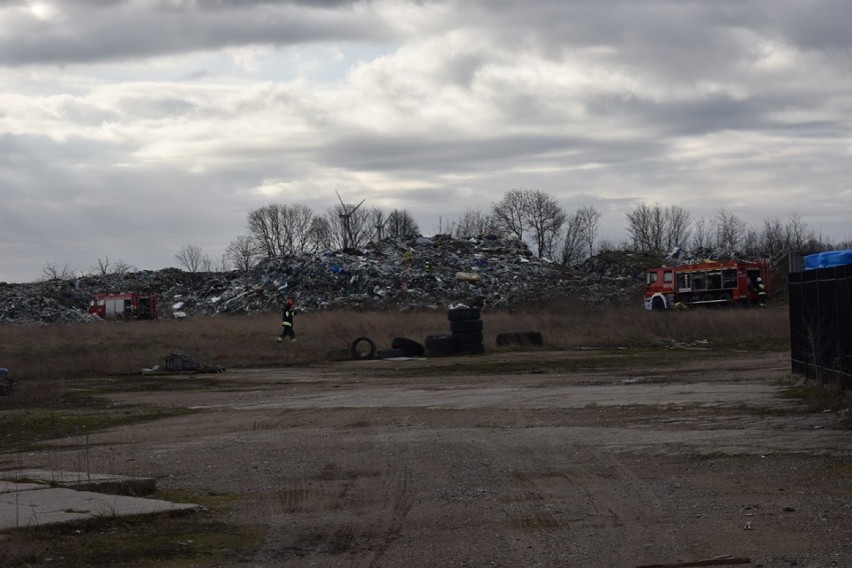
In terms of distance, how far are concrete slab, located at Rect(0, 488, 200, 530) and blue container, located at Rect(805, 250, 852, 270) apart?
12739 mm

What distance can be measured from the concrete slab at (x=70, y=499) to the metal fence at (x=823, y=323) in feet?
33.5

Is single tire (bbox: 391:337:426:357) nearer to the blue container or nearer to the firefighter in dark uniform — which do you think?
the blue container

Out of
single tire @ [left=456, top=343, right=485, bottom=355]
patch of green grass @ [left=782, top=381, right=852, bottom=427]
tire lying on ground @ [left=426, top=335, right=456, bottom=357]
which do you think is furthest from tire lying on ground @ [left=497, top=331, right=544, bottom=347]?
patch of green grass @ [left=782, top=381, right=852, bottom=427]

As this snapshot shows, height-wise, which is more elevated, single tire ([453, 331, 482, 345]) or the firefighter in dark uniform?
the firefighter in dark uniform

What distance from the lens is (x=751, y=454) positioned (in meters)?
11.0

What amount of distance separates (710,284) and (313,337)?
77.5 ft

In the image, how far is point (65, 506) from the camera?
860cm

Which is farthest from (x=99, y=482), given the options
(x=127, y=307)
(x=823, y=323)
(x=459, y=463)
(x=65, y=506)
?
(x=127, y=307)

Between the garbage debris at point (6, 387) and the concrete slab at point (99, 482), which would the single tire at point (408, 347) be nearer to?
the garbage debris at point (6, 387)

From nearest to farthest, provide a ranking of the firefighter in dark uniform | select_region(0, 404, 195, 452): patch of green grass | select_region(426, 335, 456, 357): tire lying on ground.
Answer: select_region(0, 404, 195, 452): patch of green grass, select_region(426, 335, 456, 357): tire lying on ground, the firefighter in dark uniform

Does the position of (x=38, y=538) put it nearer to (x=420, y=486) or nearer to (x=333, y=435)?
(x=420, y=486)

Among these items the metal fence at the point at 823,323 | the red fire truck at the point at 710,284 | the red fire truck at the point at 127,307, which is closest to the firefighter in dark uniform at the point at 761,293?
the red fire truck at the point at 710,284

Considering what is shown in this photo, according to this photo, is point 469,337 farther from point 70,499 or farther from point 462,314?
point 70,499

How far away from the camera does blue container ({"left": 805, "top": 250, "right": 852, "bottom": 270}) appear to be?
58.2 ft
